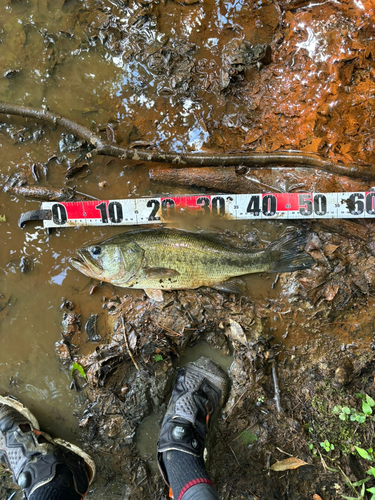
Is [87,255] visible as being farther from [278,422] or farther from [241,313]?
[278,422]

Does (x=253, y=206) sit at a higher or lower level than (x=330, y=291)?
higher

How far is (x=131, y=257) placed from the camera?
4098mm

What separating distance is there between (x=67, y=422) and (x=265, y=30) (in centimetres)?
589

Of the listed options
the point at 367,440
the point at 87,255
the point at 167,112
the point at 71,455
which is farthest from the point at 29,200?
the point at 367,440

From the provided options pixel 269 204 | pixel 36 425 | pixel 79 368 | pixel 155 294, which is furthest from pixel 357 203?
pixel 36 425

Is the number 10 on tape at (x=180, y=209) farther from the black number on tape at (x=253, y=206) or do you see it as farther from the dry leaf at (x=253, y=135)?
the dry leaf at (x=253, y=135)

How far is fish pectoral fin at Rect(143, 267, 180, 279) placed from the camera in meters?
4.13

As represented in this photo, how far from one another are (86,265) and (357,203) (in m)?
3.56

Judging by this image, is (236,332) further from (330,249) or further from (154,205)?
(154,205)

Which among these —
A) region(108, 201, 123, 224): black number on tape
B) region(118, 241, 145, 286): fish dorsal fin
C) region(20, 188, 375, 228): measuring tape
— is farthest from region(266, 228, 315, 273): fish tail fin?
region(108, 201, 123, 224): black number on tape

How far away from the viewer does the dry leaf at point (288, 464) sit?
3.90 meters

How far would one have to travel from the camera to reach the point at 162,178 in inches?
171

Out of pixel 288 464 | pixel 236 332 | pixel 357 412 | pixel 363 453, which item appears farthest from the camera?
pixel 236 332

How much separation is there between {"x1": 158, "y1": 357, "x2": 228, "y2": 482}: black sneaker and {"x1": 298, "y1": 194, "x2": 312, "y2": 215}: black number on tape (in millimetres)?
2313
